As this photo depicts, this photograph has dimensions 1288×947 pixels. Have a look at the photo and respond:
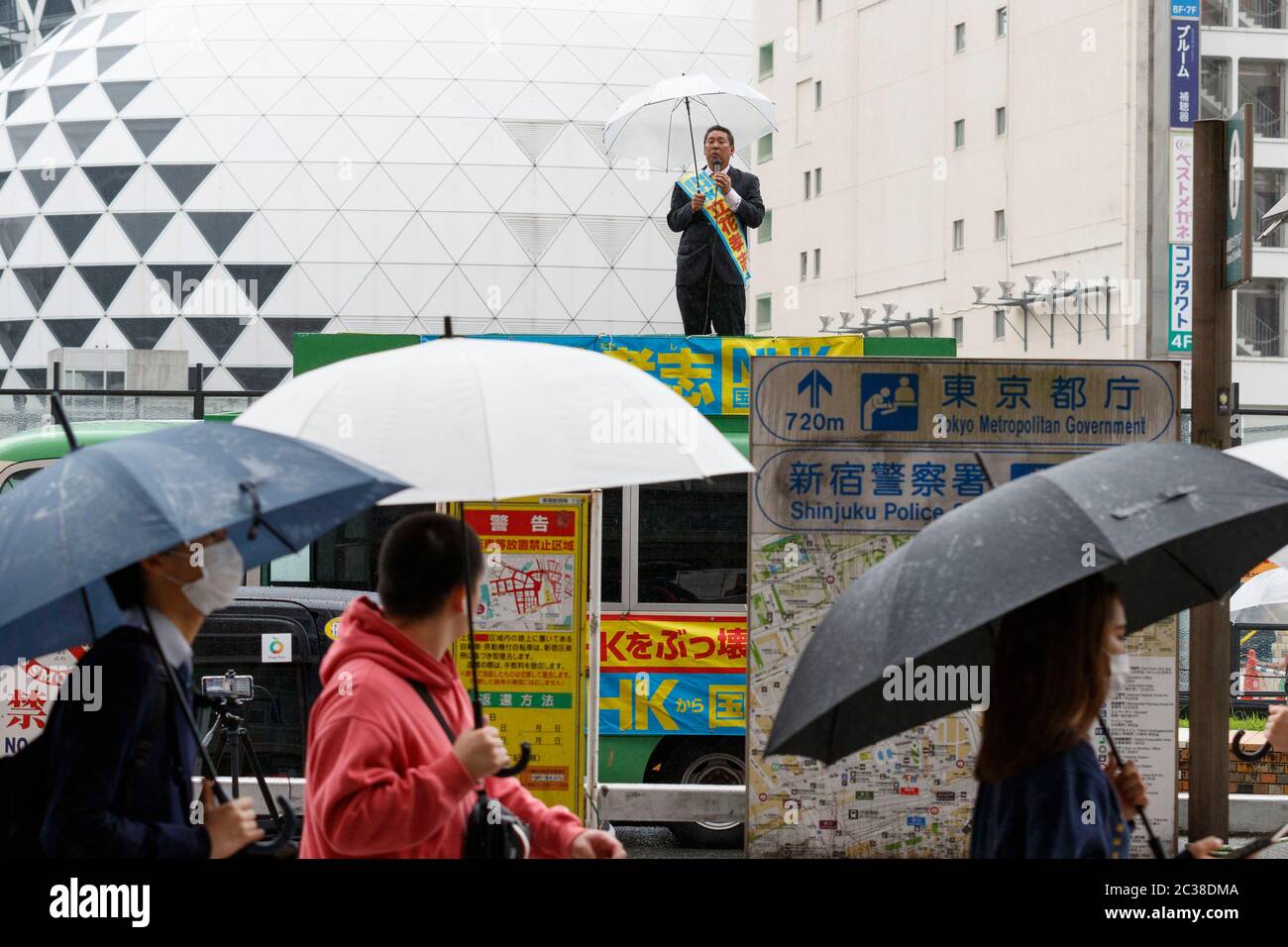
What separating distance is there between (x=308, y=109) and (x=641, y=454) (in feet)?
126

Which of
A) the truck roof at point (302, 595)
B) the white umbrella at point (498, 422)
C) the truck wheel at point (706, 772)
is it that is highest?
the white umbrella at point (498, 422)

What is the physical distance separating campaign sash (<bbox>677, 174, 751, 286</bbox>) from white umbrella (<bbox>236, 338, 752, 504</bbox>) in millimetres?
6905

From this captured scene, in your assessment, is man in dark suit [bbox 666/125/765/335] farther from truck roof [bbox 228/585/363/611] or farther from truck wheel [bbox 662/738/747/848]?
truck roof [bbox 228/585/363/611]

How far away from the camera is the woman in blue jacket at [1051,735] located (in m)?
2.92

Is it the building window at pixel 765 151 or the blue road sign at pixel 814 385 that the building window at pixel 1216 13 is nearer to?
the building window at pixel 765 151

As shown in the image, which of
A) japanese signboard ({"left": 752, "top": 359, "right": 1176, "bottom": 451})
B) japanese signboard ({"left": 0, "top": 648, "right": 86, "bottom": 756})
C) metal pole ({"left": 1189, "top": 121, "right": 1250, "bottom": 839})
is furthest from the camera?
japanese signboard ({"left": 0, "top": 648, "right": 86, "bottom": 756})

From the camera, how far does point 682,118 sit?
1201 centimetres

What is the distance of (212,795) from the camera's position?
328 cm

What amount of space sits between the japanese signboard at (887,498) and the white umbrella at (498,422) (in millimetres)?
2013

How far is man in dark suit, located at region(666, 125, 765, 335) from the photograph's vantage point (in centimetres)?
1091

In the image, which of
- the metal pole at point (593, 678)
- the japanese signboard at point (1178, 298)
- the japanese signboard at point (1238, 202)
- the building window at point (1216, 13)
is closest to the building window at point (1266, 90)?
the building window at point (1216, 13)

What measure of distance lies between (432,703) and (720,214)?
313 inches

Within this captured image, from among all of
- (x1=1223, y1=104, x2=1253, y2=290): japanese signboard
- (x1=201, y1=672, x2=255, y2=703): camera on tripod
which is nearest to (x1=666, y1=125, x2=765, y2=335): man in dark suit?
(x1=1223, y1=104, x2=1253, y2=290): japanese signboard

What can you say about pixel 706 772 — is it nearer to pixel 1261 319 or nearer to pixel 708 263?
pixel 708 263
